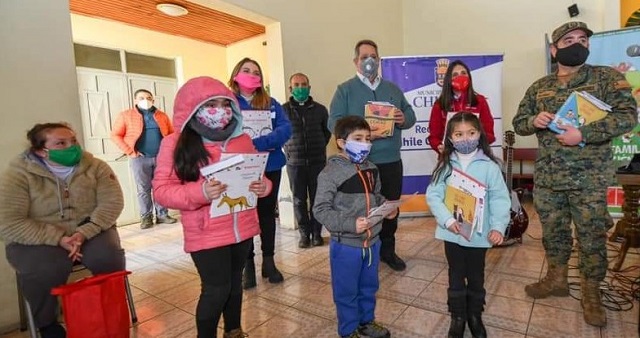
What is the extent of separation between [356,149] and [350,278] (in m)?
0.59

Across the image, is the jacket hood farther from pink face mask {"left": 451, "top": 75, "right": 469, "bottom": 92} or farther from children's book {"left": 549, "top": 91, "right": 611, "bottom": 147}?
pink face mask {"left": 451, "top": 75, "right": 469, "bottom": 92}

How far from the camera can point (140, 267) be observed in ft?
10.1

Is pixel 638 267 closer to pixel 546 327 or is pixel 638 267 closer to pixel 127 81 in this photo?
pixel 546 327

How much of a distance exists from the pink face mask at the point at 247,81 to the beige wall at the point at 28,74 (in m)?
1.05

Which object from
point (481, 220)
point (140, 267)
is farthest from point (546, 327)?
point (140, 267)

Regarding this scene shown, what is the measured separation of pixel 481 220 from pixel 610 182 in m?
0.84

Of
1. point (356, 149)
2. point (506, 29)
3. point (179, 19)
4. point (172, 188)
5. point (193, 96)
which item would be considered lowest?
point (172, 188)

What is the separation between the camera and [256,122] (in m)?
2.21

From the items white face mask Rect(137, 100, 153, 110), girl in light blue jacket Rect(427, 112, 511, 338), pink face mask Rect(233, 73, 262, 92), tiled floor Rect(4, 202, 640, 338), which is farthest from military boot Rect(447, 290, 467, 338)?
white face mask Rect(137, 100, 153, 110)

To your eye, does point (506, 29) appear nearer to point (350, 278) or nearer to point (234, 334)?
point (350, 278)

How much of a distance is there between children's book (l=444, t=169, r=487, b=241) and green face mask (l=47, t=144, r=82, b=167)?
6.32 ft

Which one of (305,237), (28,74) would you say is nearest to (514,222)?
(305,237)

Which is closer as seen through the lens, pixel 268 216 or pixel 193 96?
pixel 193 96

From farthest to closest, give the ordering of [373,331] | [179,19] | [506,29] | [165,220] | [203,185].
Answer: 1. [506,29]
2. [165,220]
3. [179,19]
4. [373,331]
5. [203,185]
